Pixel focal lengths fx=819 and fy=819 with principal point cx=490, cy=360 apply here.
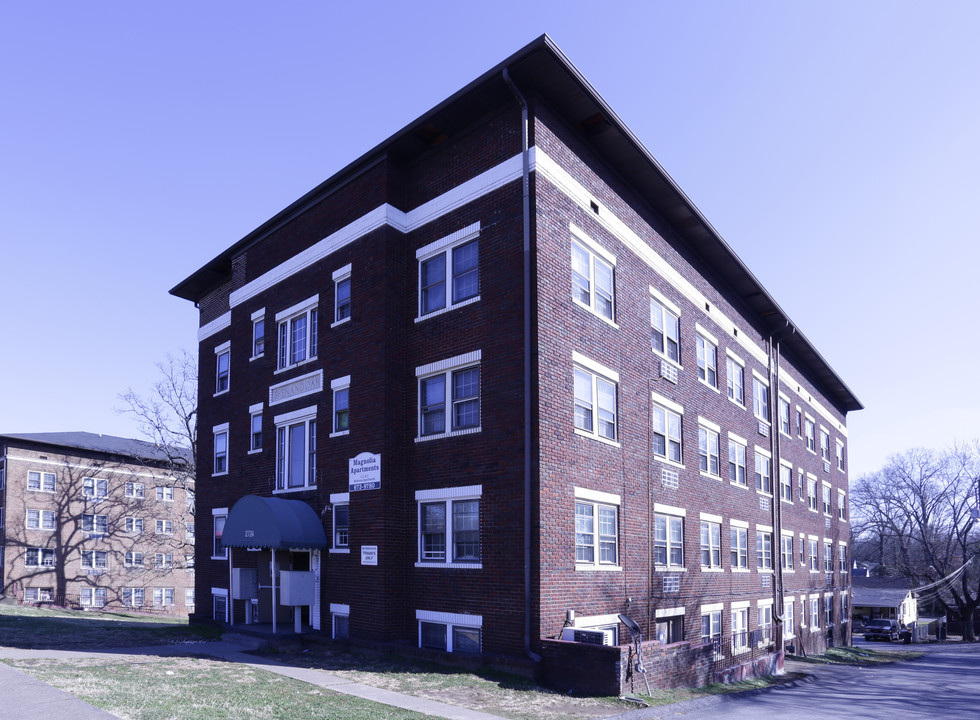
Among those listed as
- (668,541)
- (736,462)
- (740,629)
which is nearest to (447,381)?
(668,541)

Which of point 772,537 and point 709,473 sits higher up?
point 709,473

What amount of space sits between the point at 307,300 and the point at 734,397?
16.3 meters

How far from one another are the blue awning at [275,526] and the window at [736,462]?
15.2 meters

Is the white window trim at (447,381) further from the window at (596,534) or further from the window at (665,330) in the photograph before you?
the window at (665,330)

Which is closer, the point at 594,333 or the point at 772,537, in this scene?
the point at 594,333

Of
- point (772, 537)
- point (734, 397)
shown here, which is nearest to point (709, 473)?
point (734, 397)

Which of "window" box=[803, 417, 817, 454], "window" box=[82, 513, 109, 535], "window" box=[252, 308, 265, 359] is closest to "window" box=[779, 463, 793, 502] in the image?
"window" box=[803, 417, 817, 454]

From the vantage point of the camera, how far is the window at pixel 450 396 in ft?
62.6

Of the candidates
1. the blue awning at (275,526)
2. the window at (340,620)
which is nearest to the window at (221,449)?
the blue awning at (275,526)

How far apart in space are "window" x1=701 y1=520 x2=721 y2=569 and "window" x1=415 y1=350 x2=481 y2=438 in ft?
35.2

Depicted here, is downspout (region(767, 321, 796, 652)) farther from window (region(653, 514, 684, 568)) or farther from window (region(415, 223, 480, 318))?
window (region(415, 223, 480, 318))

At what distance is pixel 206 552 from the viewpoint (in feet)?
93.6

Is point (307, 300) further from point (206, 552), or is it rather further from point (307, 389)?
point (206, 552)

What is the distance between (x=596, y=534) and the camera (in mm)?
19266
